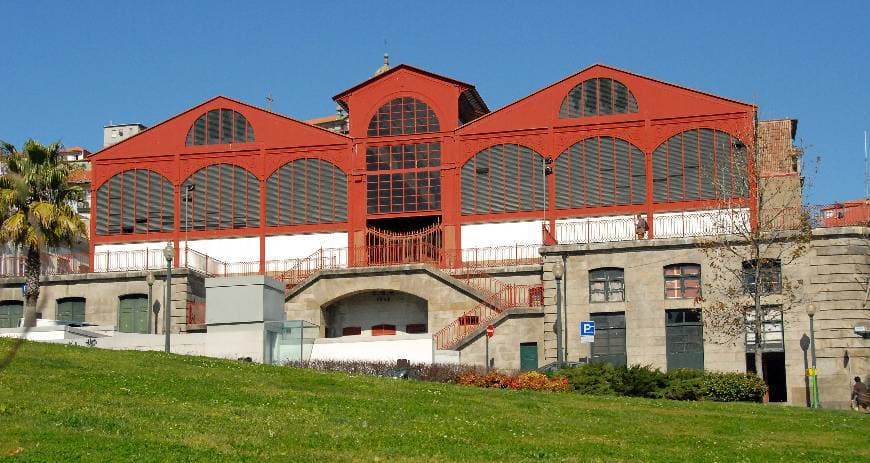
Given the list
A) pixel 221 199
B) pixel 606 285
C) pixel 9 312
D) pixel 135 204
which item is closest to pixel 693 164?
pixel 606 285

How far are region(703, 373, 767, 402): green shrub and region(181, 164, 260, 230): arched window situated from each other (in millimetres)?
25221

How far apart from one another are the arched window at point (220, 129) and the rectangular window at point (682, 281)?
20944 mm

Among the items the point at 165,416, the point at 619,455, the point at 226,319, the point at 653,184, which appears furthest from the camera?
the point at 653,184

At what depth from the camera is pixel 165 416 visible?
21531 millimetres

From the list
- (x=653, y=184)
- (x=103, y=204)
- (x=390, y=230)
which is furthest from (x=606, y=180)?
(x=103, y=204)

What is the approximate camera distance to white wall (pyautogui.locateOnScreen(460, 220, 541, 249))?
171ft

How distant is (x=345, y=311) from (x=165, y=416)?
30981mm

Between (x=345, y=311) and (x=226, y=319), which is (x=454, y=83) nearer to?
(x=345, y=311)

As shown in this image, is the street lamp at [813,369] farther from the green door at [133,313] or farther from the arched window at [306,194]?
the green door at [133,313]

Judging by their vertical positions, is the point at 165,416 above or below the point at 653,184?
below

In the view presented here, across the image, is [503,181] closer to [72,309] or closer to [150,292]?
[150,292]

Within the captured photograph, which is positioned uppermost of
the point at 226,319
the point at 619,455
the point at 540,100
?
the point at 540,100

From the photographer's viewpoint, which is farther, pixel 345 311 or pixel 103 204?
pixel 103 204

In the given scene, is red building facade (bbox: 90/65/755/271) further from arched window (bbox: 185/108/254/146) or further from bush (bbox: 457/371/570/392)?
bush (bbox: 457/371/570/392)
